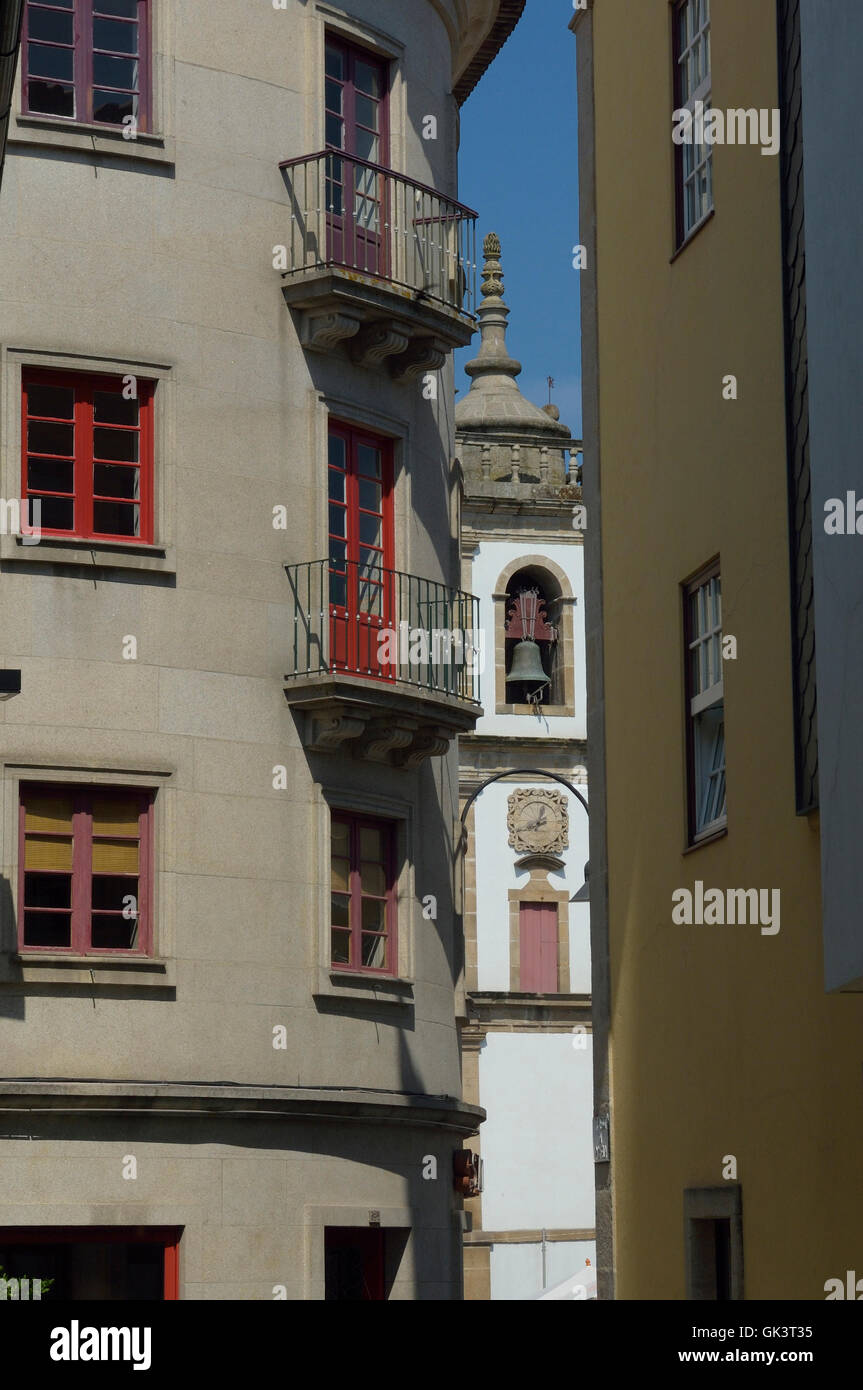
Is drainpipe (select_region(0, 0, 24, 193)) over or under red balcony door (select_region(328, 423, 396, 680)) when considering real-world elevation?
under

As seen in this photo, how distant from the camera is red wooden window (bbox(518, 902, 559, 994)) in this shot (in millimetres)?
66375

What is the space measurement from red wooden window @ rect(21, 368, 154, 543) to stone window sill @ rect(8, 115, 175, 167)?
8.05 feet

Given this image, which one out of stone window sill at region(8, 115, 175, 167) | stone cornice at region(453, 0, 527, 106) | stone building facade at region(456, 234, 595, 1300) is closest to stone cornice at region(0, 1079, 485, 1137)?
stone window sill at region(8, 115, 175, 167)

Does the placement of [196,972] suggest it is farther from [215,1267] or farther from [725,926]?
[725,926]

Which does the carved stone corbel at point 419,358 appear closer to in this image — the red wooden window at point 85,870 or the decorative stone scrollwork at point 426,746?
the decorative stone scrollwork at point 426,746

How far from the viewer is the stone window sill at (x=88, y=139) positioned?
1047 inches

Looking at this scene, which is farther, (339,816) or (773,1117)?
(339,816)

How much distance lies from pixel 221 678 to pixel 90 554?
1936 millimetres

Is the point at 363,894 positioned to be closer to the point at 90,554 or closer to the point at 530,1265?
the point at 90,554

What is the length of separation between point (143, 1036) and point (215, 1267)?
7.96 ft

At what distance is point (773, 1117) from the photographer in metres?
17.3

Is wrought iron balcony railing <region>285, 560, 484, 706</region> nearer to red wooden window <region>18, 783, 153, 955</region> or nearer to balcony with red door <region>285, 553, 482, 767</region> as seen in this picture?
balcony with red door <region>285, 553, 482, 767</region>

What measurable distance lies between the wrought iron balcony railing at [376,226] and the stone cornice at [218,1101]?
8.92 m
